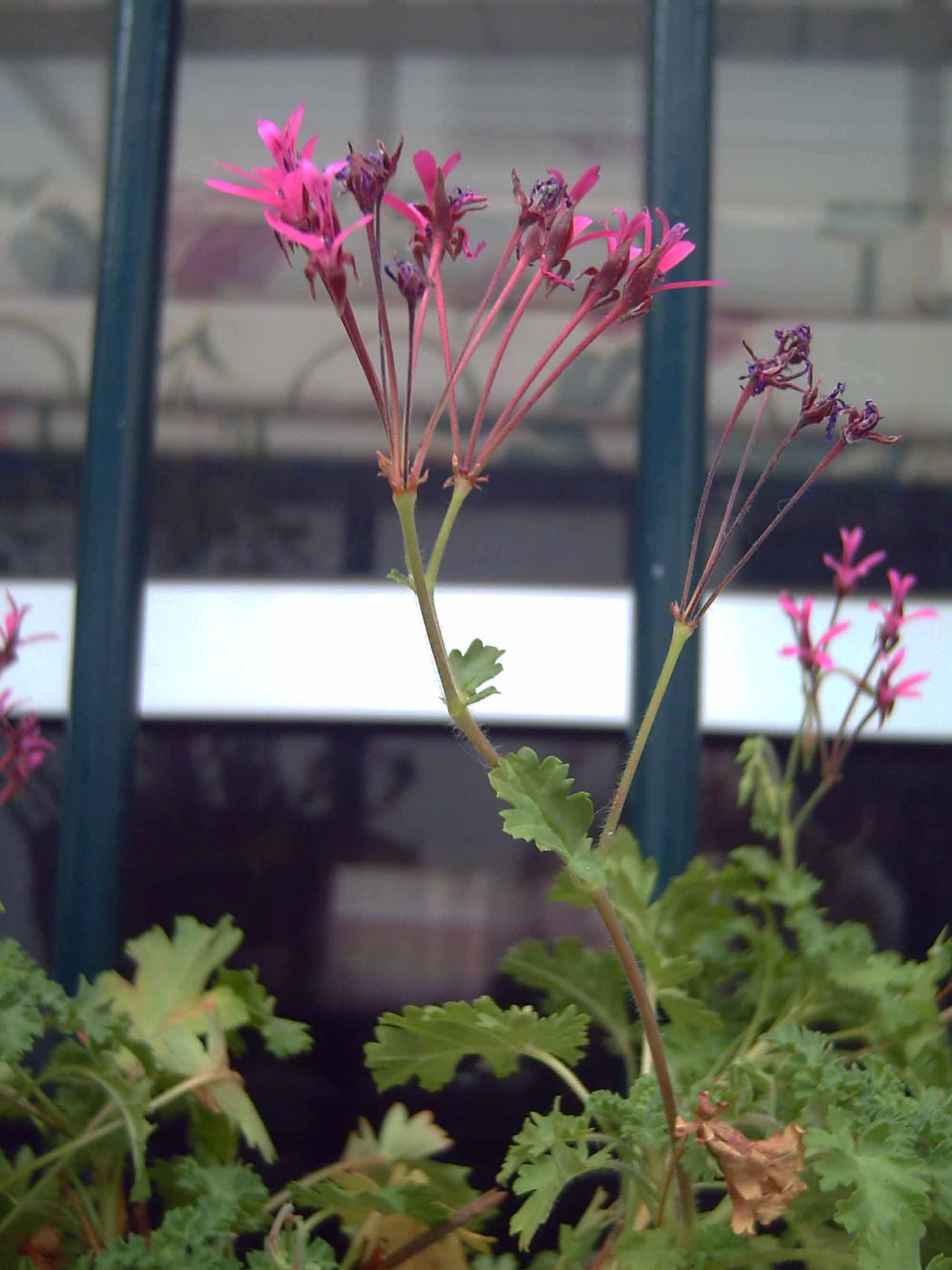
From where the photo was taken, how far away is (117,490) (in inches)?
41.3

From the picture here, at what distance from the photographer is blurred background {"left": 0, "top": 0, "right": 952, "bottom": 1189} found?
119cm

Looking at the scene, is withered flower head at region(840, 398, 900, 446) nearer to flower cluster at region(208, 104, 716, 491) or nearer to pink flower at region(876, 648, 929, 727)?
flower cluster at region(208, 104, 716, 491)

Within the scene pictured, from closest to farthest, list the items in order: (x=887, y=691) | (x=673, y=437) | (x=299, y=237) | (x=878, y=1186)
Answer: (x=299, y=237), (x=878, y=1186), (x=887, y=691), (x=673, y=437)

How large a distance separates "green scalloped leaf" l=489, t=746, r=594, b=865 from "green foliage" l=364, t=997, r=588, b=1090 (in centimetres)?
15

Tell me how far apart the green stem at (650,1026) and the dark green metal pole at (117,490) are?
60 centimetres

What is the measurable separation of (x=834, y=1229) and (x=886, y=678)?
405mm

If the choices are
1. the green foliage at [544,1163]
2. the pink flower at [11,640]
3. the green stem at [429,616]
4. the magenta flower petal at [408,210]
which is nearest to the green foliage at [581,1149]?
the green foliage at [544,1163]

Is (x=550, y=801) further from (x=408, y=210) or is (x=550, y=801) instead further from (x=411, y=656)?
(x=411, y=656)

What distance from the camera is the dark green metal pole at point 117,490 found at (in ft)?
3.34

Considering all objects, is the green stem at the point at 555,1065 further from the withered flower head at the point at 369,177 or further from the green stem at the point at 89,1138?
the withered flower head at the point at 369,177

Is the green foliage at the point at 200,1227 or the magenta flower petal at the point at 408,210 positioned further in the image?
the green foliage at the point at 200,1227

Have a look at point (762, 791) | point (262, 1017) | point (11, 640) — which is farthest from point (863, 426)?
point (11, 640)

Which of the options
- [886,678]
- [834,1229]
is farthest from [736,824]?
[834,1229]

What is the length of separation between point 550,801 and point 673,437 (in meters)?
0.60
